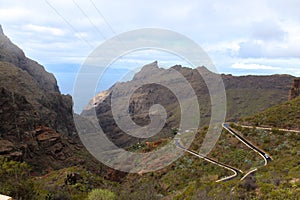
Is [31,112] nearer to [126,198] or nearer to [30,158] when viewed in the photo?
[30,158]

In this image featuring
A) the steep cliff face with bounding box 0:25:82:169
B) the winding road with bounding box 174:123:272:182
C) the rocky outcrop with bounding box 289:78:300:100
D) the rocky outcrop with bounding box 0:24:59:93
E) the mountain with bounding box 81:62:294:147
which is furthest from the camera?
the rocky outcrop with bounding box 0:24:59:93

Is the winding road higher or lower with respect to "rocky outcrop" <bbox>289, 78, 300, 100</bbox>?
lower

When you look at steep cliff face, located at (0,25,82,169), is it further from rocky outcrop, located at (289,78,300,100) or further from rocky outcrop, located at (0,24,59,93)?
rocky outcrop, located at (289,78,300,100)

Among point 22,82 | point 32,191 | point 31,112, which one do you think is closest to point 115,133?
point 22,82

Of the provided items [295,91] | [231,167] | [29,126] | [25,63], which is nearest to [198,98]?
[295,91]

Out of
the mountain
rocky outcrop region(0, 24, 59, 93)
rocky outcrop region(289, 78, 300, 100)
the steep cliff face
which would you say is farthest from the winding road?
rocky outcrop region(0, 24, 59, 93)

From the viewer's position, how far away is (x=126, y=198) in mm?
19016

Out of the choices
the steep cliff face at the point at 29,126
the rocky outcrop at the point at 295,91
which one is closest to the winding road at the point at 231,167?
the rocky outcrop at the point at 295,91

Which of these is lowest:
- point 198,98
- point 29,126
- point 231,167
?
point 29,126

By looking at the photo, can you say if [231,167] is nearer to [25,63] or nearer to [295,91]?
[295,91]

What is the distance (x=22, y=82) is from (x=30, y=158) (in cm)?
3787

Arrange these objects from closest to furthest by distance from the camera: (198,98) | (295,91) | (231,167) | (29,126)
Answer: (231,167), (295,91), (29,126), (198,98)

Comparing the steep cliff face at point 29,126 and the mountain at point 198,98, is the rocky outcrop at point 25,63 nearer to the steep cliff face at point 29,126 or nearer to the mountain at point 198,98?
the mountain at point 198,98

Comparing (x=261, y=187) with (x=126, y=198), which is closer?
(x=261, y=187)
